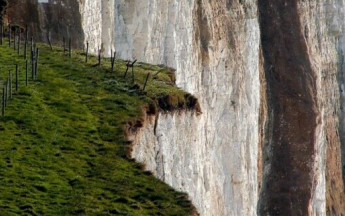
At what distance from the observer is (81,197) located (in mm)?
20875

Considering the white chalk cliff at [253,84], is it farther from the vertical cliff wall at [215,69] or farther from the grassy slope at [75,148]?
the grassy slope at [75,148]

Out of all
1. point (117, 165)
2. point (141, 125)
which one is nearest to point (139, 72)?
point (141, 125)

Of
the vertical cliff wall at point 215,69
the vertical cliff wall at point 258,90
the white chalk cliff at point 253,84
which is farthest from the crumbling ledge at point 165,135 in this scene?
the vertical cliff wall at point 258,90

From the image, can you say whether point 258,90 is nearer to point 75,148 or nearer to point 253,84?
point 253,84

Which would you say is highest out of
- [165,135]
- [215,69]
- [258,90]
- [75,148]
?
[75,148]

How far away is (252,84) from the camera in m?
54.6

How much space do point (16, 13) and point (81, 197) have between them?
16009 mm

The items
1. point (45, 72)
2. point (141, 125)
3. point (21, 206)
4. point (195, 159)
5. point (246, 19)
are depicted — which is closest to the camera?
point (21, 206)

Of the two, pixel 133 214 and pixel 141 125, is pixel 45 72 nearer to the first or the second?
pixel 141 125

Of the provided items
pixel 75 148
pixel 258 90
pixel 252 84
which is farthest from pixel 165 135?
pixel 258 90

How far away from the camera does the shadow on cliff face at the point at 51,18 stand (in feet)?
120

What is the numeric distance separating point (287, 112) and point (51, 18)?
73.9ft

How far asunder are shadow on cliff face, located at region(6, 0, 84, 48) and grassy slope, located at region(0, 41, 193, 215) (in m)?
7.41

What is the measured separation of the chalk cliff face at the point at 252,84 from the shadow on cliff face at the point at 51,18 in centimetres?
8
